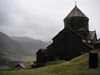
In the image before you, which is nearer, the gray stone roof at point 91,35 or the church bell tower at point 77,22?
the church bell tower at point 77,22

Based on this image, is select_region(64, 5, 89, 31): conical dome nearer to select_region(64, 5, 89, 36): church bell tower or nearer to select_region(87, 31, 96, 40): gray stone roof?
select_region(64, 5, 89, 36): church bell tower

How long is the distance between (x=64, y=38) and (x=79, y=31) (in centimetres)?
605

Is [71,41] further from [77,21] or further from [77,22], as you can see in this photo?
[77,21]

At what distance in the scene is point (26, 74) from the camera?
33719mm

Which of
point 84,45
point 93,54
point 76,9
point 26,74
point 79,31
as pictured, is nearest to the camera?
point 26,74

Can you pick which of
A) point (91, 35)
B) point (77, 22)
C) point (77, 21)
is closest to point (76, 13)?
point (77, 21)

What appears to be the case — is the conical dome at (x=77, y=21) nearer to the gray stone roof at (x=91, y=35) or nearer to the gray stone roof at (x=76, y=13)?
the gray stone roof at (x=76, y=13)

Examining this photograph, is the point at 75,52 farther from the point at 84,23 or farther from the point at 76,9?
the point at 76,9

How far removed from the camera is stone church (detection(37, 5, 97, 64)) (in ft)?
192

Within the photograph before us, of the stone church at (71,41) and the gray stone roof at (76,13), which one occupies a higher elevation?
the gray stone roof at (76,13)

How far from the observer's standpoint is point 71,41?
59.7 m

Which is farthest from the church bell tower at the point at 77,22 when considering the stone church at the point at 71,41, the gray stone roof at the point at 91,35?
the gray stone roof at the point at 91,35

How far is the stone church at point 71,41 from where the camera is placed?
192ft

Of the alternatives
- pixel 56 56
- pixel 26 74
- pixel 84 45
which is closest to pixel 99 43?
pixel 84 45
